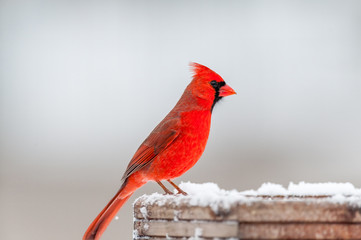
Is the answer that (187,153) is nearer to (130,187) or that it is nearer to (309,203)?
(130,187)

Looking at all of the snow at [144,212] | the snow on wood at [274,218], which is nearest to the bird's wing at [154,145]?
the snow at [144,212]

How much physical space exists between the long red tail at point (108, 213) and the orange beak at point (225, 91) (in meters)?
0.53

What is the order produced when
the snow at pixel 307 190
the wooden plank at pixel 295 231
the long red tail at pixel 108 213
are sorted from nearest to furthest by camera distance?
the wooden plank at pixel 295 231 → the snow at pixel 307 190 → the long red tail at pixel 108 213

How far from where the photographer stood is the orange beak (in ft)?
7.30

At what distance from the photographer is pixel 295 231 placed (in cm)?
96

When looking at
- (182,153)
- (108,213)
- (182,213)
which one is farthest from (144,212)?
(182,153)

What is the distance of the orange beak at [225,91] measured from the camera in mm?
2225

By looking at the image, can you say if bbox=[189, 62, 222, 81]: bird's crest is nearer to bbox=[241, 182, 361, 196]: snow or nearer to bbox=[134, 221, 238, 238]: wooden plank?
bbox=[241, 182, 361, 196]: snow

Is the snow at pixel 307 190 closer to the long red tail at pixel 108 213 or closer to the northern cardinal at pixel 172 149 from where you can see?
the northern cardinal at pixel 172 149

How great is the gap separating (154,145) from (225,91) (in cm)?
39

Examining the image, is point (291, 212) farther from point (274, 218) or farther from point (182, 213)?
point (182, 213)

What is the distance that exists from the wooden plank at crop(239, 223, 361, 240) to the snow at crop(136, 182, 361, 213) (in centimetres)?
5

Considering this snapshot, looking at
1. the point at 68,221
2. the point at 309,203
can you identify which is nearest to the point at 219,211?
the point at 309,203

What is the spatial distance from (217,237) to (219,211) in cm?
5
